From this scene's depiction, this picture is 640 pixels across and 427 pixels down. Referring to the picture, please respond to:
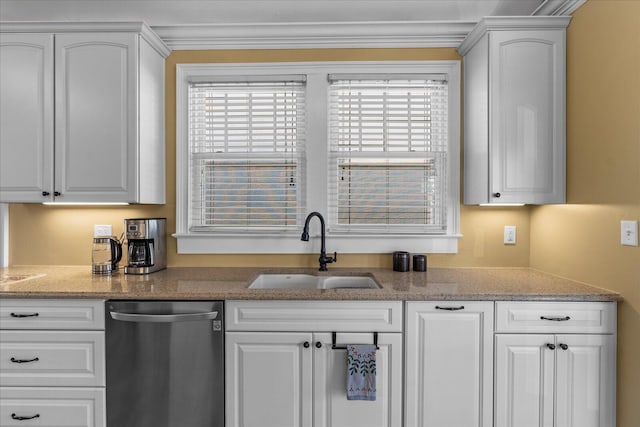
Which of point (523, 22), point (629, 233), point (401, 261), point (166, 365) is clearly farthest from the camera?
point (401, 261)

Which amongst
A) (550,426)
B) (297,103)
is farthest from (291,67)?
(550,426)

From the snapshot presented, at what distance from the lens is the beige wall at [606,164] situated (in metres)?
1.71

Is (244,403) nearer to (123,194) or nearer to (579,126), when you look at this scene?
(123,194)

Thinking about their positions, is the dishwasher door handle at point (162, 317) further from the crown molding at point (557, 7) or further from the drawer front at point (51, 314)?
the crown molding at point (557, 7)

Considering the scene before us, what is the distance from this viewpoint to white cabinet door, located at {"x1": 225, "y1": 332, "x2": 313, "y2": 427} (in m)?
1.83

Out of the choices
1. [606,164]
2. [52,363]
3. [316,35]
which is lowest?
[52,363]

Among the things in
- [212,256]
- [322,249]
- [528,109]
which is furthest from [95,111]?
[528,109]

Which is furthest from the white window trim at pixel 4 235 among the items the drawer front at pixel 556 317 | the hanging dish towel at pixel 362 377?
the drawer front at pixel 556 317

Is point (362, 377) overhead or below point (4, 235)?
below

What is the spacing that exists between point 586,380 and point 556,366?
0.16 m

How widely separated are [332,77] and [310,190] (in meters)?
0.77

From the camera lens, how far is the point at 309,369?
1.83 meters

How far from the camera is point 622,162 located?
1765mm

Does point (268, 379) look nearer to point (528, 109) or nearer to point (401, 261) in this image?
point (401, 261)
